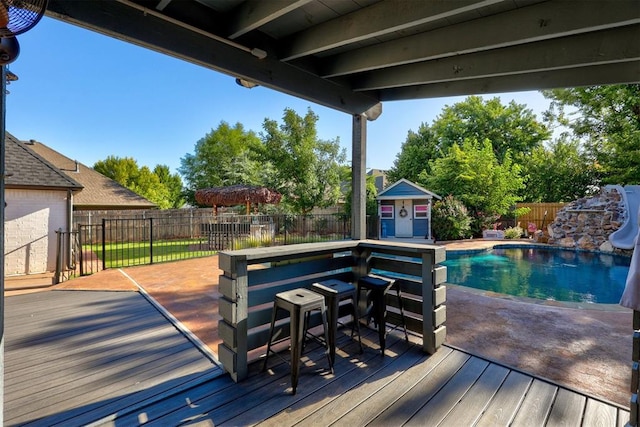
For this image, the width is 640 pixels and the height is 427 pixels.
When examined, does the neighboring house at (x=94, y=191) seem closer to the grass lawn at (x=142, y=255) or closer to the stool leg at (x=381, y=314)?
the grass lawn at (x=142, y=255)

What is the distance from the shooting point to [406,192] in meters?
12.9

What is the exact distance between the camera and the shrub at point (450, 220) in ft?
39.4

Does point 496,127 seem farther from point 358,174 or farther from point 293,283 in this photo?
point 293,283

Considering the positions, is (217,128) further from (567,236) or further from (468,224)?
(567,236)

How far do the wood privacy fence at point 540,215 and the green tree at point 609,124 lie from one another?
2.95m

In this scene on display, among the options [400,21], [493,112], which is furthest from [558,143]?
[400,21]

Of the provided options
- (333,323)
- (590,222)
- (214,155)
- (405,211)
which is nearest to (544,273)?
(590,222)

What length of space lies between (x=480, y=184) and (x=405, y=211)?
11.3ft

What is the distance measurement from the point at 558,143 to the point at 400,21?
65.4 ft

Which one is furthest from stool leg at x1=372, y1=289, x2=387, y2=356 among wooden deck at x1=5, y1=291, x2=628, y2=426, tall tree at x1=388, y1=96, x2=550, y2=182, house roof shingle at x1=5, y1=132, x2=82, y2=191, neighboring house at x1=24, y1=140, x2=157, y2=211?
tall tree at x1=388, y1=96, x2=550, y2=182

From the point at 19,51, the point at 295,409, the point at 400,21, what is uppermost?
the point at 400,21

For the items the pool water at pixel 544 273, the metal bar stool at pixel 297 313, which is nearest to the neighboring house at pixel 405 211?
the pool water at pixel 544 273

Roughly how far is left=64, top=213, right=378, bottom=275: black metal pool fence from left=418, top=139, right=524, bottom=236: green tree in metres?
4.27

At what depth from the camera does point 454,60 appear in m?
2.64
